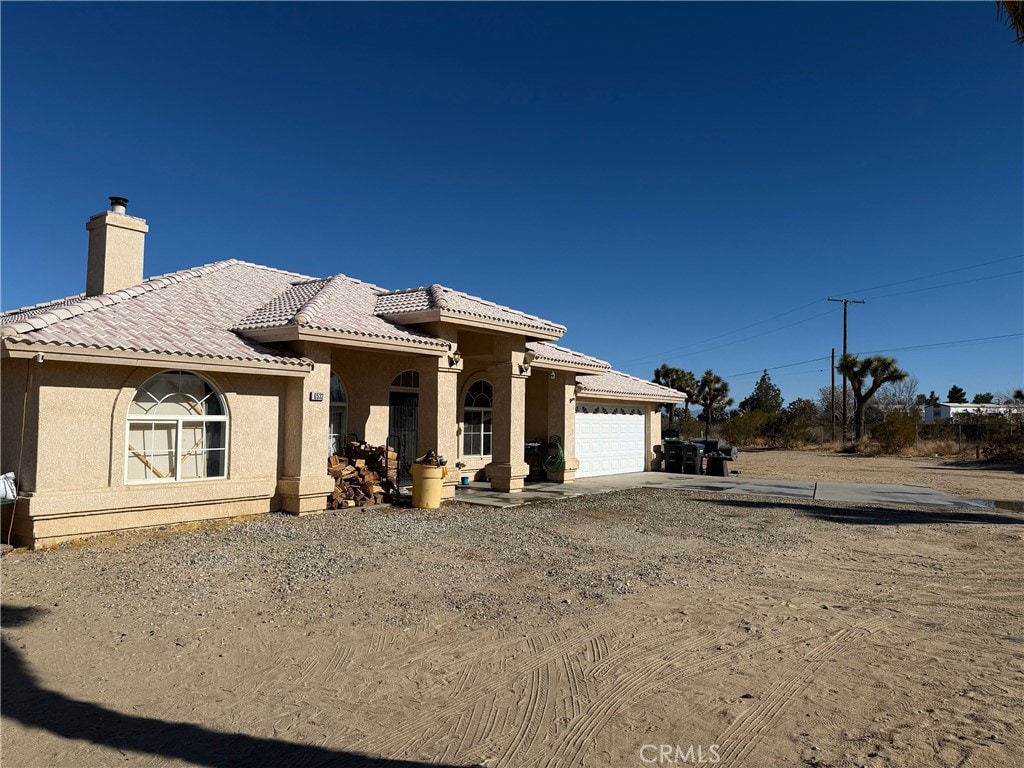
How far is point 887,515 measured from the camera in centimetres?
1415

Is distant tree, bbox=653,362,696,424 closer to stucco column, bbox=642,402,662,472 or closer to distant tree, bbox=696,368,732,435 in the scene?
distant tree, bbox=696,368,732,435

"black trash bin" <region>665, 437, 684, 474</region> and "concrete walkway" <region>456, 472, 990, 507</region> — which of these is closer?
"concrete walkway" <region>456, 472, 990, 507</region>

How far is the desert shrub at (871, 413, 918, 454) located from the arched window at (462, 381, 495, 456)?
99.5 feet

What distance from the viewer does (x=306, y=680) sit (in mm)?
5027

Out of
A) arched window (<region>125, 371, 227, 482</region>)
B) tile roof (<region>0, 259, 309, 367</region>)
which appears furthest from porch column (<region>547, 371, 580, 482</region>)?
arched window (<region>125, 371, 227, 482</region>)

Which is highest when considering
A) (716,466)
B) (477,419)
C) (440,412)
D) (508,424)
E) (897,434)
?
(440,412)

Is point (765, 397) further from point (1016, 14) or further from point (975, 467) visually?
point (1016, 14)

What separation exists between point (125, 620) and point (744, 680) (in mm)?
5586

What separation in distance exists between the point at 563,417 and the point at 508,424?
3192 millimetres

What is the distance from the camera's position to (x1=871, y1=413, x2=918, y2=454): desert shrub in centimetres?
3850

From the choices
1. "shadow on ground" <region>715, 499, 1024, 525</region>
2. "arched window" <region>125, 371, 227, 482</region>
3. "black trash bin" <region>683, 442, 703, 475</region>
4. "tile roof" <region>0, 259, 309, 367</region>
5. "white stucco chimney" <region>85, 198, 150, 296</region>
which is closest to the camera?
"tile roof" <region>0, 259, 309, 367</region>

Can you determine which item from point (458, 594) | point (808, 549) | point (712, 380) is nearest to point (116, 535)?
point (458, 594)

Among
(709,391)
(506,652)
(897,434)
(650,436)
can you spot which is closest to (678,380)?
(709,391)

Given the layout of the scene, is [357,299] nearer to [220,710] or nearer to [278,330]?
[278,330]
